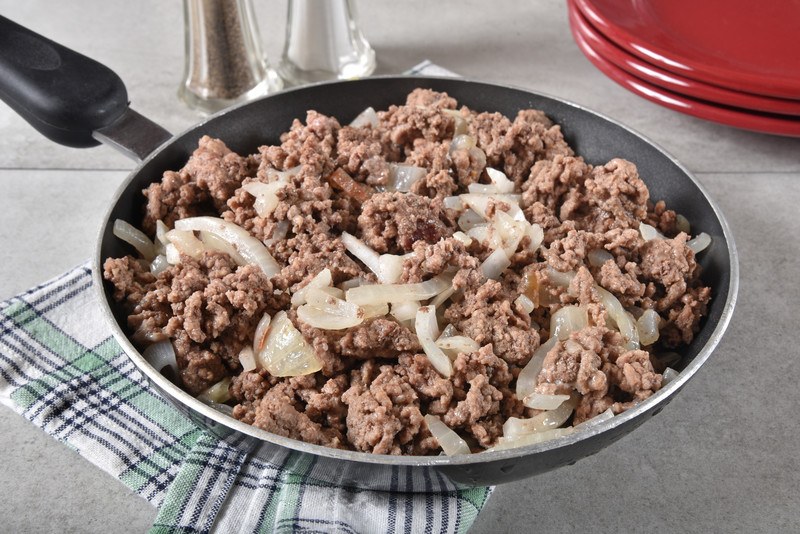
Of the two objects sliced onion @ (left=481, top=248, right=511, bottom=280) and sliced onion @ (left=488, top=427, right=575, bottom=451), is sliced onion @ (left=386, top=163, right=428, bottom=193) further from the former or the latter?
sliced onion @ (left=488, top=427, right=575, bottom=451)

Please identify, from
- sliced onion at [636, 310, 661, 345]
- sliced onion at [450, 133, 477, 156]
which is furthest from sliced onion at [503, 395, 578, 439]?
sliced onion at [450, 133, 477, 156]

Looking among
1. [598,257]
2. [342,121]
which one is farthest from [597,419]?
[342,121]

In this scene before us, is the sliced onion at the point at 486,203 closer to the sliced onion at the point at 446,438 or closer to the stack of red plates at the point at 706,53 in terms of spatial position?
the sliced onion at the point at 446,438

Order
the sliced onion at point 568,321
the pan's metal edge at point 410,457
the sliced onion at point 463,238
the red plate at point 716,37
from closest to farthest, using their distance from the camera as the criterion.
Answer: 1. the pan's metal edge at point 410,457
2. the sliced onion at point 568,321
3. the sliced onion at point 463,238
4. the red plate at point 716,37

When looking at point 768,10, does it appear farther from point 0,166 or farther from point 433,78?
point 0,166

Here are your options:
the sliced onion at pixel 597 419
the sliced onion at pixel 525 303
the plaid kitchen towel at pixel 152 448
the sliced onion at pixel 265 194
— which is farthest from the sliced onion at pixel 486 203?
the plaid kitchen towel at pixel 152 448

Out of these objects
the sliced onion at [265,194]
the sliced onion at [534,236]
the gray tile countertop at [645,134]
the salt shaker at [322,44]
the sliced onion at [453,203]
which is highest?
the sliced onion at [265,194]
